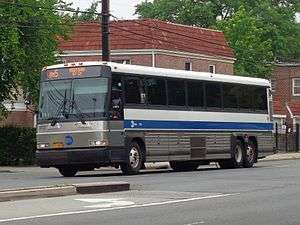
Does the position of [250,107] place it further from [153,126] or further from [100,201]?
[100,201]

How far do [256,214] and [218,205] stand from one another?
1.53 m

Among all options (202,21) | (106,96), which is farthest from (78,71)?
(202,21)

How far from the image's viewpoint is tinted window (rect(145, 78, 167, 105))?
2533 centimetres

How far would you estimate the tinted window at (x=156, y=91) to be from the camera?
25.3 metres

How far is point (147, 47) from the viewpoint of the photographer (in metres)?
47.3

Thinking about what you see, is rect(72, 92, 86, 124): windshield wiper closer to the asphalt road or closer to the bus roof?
the bus roof

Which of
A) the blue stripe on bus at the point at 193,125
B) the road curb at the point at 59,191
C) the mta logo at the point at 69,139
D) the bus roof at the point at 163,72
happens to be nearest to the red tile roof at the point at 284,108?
the bus roof at the point at 163,72

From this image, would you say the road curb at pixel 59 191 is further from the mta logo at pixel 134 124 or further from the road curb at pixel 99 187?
the mta logo at pixel 134 124

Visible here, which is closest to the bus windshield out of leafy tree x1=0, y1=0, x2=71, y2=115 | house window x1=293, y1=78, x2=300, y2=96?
leafy tree x1=0, y1=0, x2=71, y2=115

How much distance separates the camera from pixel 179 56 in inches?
1943

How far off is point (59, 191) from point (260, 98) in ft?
53.2

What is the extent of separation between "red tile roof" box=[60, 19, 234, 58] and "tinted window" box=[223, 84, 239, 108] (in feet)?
58.6

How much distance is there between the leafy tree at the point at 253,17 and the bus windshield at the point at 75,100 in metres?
44.5

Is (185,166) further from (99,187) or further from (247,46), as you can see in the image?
(247,46)
